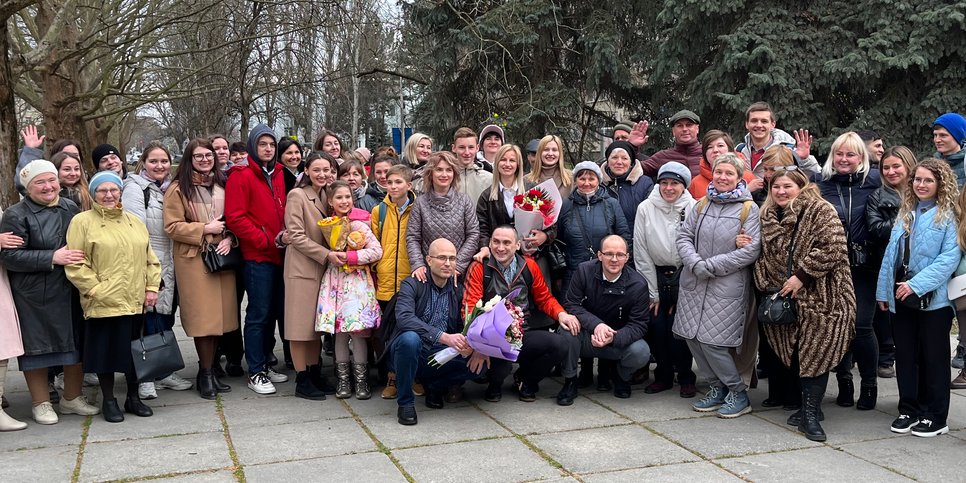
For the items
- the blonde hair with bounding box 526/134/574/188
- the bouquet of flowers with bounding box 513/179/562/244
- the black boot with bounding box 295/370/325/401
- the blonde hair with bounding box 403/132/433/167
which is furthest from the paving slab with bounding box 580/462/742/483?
the blonde hair with bounding box 403/132/433/167

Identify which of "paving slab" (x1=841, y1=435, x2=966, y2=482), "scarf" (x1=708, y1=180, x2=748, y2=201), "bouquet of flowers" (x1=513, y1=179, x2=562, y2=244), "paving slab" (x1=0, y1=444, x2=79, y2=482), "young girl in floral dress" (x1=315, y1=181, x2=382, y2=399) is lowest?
"paving slab" (x1=0, y1=444, x2=79, y2=482)

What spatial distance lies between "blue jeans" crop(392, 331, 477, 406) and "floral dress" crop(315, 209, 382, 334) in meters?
0.43

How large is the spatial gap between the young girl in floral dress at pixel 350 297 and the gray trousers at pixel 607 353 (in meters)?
1.41

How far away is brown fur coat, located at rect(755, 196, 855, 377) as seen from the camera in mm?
5121

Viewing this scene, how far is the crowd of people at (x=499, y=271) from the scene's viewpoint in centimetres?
525

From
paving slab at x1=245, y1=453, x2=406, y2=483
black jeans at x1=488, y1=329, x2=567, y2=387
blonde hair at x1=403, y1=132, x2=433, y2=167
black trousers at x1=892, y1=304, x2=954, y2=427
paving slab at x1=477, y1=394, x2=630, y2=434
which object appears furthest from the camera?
blonde hair at x1=403, y1=132, x2=433, y2=167

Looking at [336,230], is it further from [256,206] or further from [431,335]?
[431,335]

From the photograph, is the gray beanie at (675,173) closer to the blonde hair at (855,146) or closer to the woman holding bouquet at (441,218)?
the blonde hair at (855,146)

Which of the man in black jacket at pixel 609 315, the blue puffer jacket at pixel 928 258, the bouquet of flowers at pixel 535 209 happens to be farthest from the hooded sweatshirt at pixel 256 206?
the blue puffer jacket at pixel 928 258

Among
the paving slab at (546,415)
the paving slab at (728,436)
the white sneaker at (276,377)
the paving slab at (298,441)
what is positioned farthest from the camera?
the white sneaker at (276,377)

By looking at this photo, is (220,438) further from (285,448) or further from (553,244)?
(553,244)

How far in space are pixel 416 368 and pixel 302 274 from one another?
121cm

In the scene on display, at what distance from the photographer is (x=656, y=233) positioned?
610 cm

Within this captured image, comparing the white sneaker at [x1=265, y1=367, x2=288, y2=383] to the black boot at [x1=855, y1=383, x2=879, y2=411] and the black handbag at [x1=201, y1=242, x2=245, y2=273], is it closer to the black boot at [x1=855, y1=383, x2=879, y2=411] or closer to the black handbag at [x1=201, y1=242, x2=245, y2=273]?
the black handbag at [x1=201, y1=242, x2=245, y2=273]
